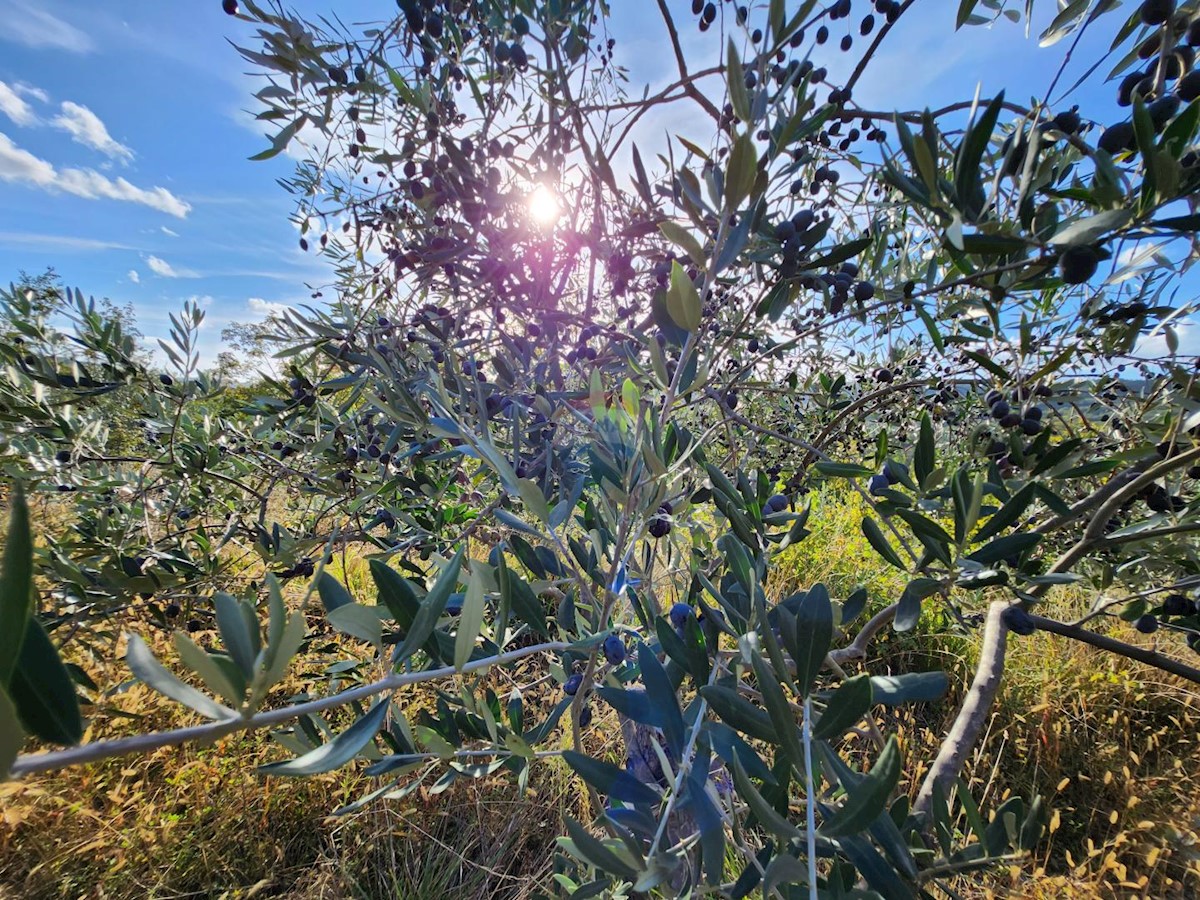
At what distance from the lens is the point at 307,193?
177 cm

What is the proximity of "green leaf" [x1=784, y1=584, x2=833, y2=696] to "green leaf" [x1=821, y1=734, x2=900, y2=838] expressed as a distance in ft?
0.26

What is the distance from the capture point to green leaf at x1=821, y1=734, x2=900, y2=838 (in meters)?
0.44

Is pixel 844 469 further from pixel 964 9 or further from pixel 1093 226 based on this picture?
pixel 964 9

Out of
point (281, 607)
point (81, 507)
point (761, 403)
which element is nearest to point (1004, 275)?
point (281, 607)

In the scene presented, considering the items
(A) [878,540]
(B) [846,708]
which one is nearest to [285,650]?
(B) [846,708]

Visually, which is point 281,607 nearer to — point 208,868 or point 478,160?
point 478,160

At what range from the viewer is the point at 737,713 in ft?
1.63

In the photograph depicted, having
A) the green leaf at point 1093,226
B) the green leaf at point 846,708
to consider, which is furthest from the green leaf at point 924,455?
the green leaf at point 846,708

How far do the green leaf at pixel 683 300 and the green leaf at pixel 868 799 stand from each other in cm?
43

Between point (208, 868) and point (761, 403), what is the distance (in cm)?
314

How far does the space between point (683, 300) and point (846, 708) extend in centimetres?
43

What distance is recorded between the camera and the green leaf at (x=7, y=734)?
24cm

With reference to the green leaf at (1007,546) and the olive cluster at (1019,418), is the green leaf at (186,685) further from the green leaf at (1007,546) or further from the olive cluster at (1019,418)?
the olive cluster at (1019,418)

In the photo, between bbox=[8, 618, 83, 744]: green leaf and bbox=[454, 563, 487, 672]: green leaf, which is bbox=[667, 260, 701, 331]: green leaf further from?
bbox=[8, 618, 83, 744]: green leaf
